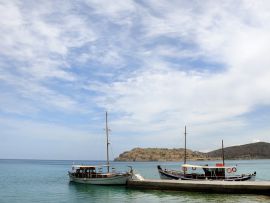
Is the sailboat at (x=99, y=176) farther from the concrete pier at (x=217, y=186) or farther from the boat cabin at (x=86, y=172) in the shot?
the concrete pier at (x=217, y=186)

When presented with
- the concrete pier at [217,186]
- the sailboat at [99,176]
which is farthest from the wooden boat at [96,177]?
the concrete pier at [217,186]

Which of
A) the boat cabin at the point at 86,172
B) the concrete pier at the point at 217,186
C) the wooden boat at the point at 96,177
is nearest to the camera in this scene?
the concrete pier at the point at 217,186

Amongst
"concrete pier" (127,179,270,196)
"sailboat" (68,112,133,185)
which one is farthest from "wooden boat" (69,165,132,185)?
"concrete pier" (127,179,270,196)

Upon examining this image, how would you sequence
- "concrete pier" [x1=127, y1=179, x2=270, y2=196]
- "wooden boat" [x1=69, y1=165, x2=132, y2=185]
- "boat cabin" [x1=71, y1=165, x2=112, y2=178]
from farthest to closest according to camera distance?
"boat cabin" [x1=71, y1=165, x2=112, y2=178] < "wooden boat" [x1=69, y1=165, x2=132, y2=185] < "concrete pier" [x1=127, y1=179, x2=270, y2=196]

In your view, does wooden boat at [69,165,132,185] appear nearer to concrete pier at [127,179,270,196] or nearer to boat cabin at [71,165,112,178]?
boat cabin at [71,165,112,178]

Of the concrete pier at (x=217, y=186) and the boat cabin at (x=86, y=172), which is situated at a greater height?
the boat cabin at (x=86, y=172)

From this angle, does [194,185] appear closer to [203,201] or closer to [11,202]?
[203,201]

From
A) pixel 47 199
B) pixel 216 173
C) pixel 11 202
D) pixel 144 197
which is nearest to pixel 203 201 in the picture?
pixel 144 197

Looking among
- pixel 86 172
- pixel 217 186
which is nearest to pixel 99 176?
pixel 86 172

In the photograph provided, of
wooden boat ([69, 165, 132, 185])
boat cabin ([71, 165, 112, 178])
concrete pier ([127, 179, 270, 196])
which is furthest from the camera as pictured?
boat cabin ([71, 165, 112, 178])

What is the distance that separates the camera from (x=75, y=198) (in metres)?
48.8

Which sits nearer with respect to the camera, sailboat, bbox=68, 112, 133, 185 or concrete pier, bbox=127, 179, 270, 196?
concrete pier, bbox=127, 179, 270, 196

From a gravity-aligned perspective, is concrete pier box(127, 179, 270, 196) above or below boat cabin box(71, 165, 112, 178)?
below

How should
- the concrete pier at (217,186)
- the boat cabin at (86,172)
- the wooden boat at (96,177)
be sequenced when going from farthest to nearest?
the boat cabin at (86,172)
the wooden boat at (96,177)
the concrete pier at (217,186)
